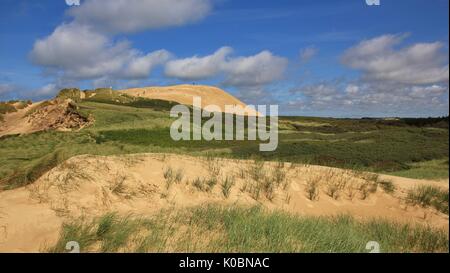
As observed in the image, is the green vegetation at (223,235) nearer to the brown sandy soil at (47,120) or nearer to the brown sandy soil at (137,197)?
the brown sandy soil at (137,197)

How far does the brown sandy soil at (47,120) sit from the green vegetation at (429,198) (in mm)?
31560

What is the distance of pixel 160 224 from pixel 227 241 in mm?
1257

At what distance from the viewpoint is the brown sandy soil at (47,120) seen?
1544 inches

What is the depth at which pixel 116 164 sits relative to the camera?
1227cm

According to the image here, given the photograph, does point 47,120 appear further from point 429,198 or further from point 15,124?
point 429,198

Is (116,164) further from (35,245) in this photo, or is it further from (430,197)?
(430,197)

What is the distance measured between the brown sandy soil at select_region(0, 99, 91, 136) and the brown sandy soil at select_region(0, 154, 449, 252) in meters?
28.2

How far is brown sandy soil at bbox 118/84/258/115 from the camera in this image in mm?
95625

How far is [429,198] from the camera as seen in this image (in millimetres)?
14367

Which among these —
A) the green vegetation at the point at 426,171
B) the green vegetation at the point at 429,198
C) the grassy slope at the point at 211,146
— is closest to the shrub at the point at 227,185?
the green vegetation at the point at 429,198

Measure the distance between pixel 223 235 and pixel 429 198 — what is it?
980 cm

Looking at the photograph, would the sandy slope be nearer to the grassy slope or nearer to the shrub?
the grassy slope

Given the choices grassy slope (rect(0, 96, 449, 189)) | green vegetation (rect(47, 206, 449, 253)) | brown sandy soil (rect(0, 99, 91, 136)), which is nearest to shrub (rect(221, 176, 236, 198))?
green vegetation (rect(47, 206, 449, 253))
